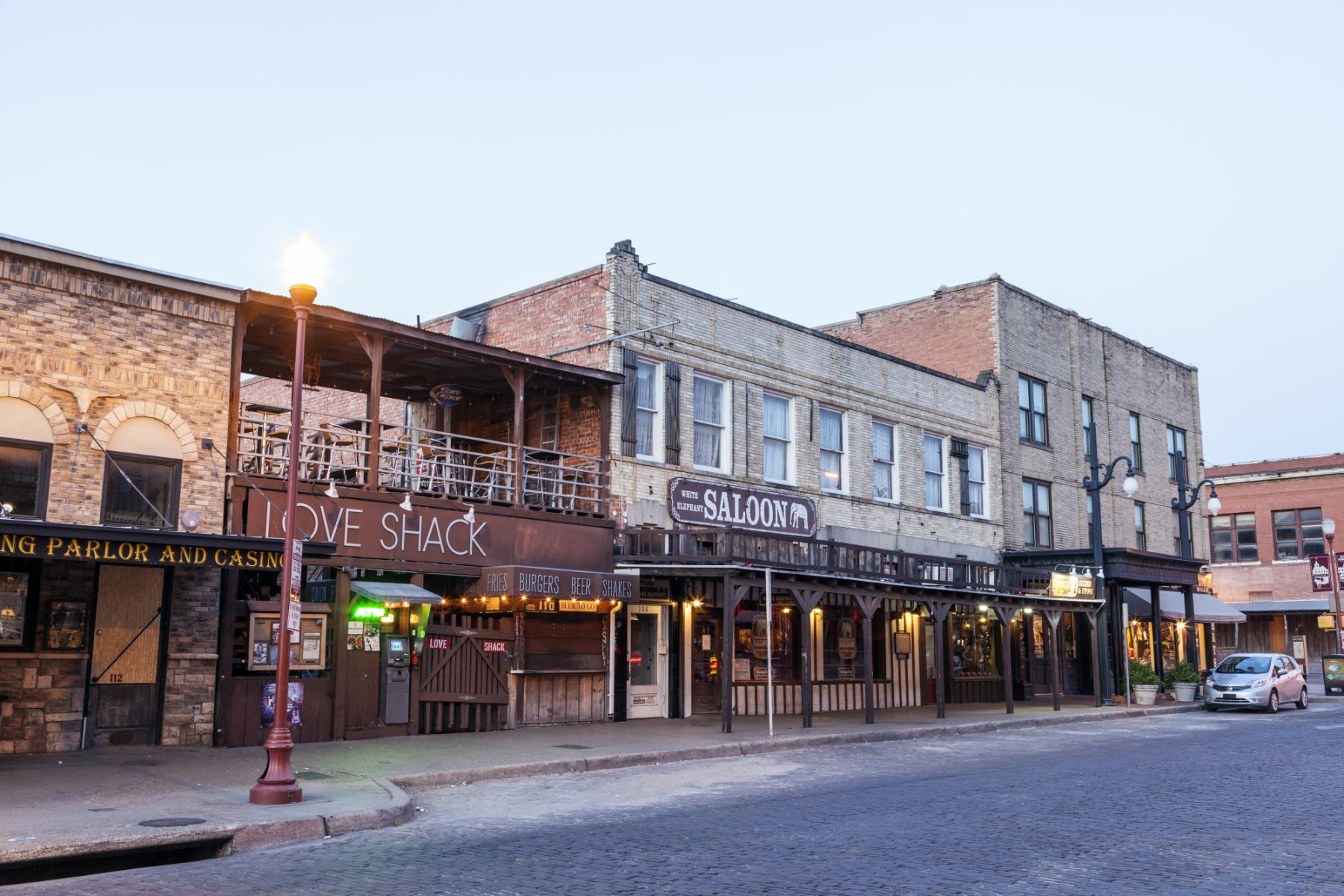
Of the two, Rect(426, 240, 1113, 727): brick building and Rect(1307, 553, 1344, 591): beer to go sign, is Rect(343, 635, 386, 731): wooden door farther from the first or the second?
Rect(1307, 553, 1344, 591): beer to go sign

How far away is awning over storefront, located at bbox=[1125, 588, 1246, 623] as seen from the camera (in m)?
34.1

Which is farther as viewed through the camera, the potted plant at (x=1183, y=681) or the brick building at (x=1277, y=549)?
the brick building at (x=1277, y=549)

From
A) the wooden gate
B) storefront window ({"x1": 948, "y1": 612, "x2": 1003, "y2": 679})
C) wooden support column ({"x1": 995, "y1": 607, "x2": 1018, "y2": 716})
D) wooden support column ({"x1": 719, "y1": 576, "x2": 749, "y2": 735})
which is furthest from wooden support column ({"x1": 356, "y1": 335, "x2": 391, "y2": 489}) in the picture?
storefront window ({"x1": 948, "y1": 612, "x2": 1003, "y2": 679})

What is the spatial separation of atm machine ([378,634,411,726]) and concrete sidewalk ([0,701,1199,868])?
76 centimetres

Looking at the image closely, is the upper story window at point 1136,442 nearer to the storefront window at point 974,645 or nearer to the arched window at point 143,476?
the storefront window at point 974,645

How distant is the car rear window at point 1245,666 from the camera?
27.6 meters

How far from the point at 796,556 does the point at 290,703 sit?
889 cm

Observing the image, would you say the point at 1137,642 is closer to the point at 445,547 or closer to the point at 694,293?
the point at 694,293

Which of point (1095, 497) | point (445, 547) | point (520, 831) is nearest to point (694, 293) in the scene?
point (445, 547)

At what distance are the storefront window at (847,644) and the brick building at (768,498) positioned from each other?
1.8 inches

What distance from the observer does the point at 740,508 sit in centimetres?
2338

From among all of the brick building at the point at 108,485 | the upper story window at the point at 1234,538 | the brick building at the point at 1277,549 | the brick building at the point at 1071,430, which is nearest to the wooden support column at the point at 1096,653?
the brick building at the point at 1071,430

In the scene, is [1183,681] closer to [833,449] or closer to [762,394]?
[833,449]

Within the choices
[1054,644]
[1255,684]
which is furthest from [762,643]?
[1255,684]
